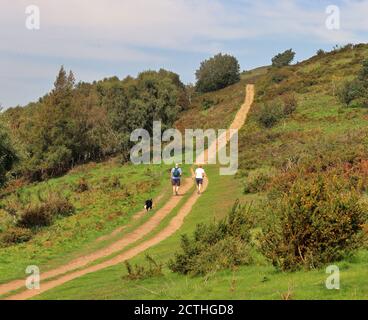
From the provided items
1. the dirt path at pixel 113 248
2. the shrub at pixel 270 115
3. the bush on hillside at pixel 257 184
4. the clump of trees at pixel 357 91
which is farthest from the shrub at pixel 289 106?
the bush on hillside at pixel 257 184

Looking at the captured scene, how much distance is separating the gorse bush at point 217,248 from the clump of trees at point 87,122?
35887 mm

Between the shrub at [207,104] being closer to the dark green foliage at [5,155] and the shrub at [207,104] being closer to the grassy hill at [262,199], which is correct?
the grassy hill at [262,199]

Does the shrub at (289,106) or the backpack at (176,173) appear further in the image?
the shrub at (289,106)

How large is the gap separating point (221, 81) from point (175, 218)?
96.3 m

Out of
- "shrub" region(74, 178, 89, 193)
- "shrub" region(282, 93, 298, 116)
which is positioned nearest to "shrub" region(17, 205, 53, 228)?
"shrub" region(74, 178, 89, 193)

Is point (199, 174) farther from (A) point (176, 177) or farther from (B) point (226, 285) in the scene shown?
(B) point (226, 285)

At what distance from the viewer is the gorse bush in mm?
14672

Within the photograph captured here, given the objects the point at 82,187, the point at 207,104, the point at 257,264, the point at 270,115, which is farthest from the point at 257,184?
the point at 207,104

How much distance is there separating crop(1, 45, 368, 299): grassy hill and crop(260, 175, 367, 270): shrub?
31cm

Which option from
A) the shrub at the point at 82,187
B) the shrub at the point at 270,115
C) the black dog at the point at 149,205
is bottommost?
the black dog at the point at 149,205

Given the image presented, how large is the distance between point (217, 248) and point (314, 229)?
12.4 ft

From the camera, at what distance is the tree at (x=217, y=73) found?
119 metres

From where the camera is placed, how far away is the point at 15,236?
83.7ft
